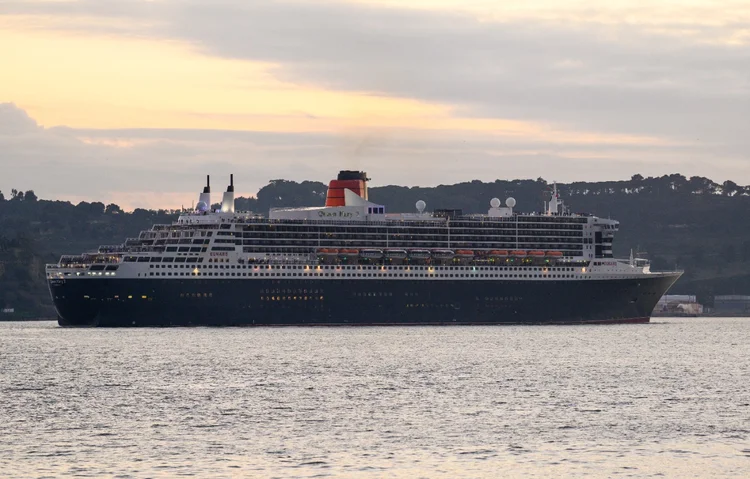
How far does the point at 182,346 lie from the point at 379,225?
4129 cm

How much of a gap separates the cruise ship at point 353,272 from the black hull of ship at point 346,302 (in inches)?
5.1

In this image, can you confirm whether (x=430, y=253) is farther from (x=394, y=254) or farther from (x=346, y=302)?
(x=346, y=302)

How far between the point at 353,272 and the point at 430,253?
29.7ft

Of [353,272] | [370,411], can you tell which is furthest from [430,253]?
[370,411]

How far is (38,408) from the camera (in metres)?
64.7

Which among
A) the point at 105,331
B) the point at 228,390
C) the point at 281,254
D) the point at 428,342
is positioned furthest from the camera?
the point at 281,254

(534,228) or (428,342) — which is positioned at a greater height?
(534,228)

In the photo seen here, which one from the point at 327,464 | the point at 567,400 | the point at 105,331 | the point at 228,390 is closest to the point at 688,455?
the point at 327,464

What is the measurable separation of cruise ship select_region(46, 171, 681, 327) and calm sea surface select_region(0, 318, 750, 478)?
69.3ft

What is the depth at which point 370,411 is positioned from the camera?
2504 inches

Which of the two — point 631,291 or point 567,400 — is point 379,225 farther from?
point 567,400

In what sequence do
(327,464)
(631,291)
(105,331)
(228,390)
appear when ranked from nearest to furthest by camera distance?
(327,464), (228,390), (105,331), (631,291)

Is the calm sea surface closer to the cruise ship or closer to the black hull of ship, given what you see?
the black hull of ship

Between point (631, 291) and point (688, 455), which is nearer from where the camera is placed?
point (688, 455)
